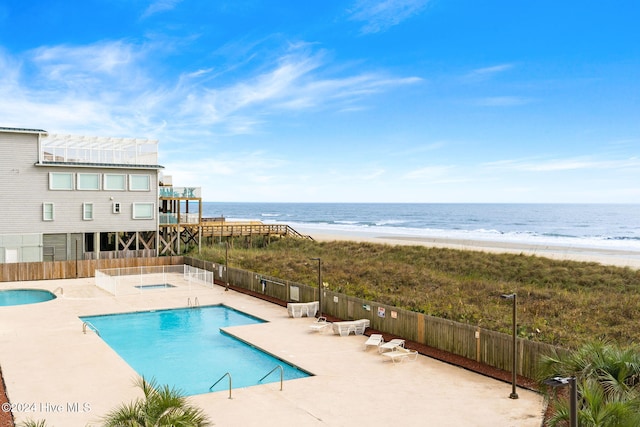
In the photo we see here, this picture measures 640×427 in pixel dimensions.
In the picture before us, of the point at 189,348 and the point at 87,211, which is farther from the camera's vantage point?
the point at 87,211

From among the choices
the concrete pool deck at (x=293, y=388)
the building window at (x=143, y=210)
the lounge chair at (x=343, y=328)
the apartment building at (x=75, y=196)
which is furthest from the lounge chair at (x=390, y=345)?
the building window at (x=143, y=210)

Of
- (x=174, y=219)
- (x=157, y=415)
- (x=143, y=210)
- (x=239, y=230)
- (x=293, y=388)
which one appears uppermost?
(x=143, y=210)

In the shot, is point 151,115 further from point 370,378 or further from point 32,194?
point 370,378

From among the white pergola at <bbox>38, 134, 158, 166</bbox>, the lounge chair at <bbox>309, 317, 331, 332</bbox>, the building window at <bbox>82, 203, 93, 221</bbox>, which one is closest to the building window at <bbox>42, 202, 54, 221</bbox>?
the building window at <bbox>82, 203, 93, 221</bbox>

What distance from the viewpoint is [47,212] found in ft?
123

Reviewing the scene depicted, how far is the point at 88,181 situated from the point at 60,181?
1.80m

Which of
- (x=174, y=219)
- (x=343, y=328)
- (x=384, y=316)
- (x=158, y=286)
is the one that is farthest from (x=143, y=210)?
(x=384, y=316)

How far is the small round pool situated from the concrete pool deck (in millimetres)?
7315

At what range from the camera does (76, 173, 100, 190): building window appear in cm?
3839

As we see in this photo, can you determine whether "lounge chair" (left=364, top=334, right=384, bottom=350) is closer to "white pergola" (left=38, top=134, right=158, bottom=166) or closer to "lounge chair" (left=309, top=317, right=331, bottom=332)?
"lounge chair" (left=309, top=317, right=331, bottom=332)

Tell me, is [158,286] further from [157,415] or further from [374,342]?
[157,415]

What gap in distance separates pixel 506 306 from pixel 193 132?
8459cm

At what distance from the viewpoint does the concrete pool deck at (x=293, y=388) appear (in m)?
12.4

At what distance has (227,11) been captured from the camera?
44.7 metres
